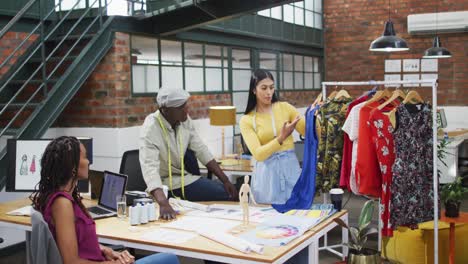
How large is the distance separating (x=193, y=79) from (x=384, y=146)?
380 centimetres

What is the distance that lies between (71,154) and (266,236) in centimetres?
101

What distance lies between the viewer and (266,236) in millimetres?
2553

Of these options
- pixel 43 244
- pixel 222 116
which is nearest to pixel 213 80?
pixel 222 116

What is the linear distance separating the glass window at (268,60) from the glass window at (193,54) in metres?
1.88

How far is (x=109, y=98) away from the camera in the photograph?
5.32 metres

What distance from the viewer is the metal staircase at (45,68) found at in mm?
4324

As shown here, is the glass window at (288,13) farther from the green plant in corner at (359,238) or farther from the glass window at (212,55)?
the green plant in corner at (359,238)

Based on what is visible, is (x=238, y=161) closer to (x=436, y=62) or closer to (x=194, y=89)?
(x=194, y=89)

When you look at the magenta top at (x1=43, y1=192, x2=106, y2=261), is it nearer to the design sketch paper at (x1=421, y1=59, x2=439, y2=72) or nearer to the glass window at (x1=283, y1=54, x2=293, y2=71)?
the glass window at (x1=283, y1=54, x2=293, y2=71)

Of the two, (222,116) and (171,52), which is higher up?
(171,52)

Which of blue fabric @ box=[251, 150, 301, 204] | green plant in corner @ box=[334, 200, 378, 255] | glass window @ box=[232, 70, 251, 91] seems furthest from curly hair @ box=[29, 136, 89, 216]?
glass window @ box=[232, 70, 251, 91]

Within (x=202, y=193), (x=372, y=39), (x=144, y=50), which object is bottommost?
(x=202, y=193)

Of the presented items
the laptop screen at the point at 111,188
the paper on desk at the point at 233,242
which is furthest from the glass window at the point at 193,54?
the paper on desk at the point at 233,242

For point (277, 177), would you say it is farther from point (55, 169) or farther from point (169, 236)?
point (55, 169)
